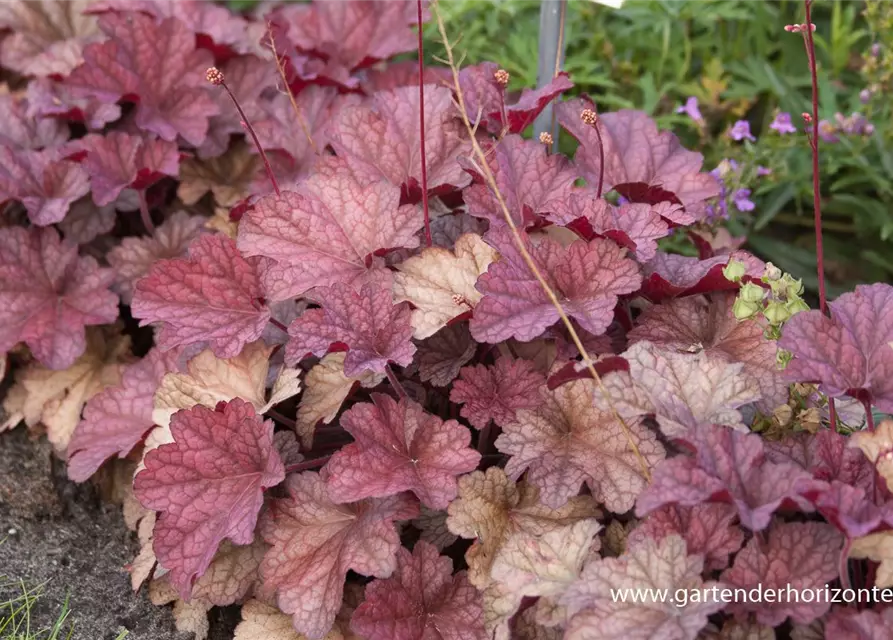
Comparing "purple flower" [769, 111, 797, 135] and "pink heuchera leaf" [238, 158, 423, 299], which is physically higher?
"pink heuchera leaf" [238, 158, 423, 299]

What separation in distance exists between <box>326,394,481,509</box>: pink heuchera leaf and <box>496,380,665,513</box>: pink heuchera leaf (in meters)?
0.08

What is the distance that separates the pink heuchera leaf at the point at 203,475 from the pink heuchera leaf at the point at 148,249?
0.72 meters

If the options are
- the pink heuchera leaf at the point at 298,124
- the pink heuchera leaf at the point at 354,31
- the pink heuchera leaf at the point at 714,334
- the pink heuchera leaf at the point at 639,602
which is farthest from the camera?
the pink heuchera leaf at the point at 354,31


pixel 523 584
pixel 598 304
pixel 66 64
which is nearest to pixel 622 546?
pixel 523 584

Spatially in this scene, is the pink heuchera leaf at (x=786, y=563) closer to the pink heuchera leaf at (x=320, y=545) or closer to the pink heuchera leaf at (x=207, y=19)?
the pink heuchera leaf at (x=320, y=545)

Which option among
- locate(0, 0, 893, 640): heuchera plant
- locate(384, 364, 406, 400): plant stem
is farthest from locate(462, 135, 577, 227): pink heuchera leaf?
locate(384, 364, 406, 400): plant stem

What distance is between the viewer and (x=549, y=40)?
2.07 meters

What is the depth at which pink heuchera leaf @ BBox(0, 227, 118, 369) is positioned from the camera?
83.6 inches

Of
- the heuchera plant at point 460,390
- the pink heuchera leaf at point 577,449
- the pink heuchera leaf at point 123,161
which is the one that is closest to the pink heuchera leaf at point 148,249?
the heuchera plant at point 460,390

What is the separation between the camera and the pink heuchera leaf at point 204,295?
5.83 ft

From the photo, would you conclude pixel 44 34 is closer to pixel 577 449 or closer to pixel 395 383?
pixel 395 383

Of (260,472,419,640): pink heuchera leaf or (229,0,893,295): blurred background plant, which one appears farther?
(229,0,893,295): blurred background plant

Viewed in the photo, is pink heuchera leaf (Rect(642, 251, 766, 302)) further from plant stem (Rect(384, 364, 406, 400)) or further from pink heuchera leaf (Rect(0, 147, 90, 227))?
pink heuchera leaf (Rect(0, 147, 90, 227))

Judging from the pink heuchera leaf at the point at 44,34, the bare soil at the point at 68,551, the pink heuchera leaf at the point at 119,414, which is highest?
the pink heuchera leaf at the point at 44,34
